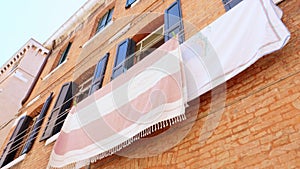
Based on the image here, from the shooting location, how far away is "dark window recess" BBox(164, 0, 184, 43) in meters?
4.64

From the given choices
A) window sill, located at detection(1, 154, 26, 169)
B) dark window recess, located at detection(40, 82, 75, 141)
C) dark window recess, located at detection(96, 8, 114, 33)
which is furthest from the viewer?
dark window recess, located at detection(96, 8, 114, 33)

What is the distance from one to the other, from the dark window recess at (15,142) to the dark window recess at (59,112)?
1.80m

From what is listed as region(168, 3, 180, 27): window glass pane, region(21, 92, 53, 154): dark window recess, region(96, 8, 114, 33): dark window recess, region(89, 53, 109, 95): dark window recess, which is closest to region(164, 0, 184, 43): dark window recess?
region(168, 3, 180, 27): window glass pane

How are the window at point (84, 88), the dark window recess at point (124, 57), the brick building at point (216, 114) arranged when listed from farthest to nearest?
the window at point (84, 88) → the dark window recess at point (124, 57) → the brick building at point (216, 114)

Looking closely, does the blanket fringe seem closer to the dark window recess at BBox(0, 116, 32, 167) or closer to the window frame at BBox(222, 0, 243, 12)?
the window frame at BBox(222, 0, 243, 12)

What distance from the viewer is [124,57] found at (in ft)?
18.1

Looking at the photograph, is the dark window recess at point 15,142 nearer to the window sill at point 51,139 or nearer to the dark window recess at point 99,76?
the window sill at point 51,139

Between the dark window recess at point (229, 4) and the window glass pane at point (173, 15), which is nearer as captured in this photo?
the dark window recess at point (229, 4)

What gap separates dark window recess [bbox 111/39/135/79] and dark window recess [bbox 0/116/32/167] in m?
4.17

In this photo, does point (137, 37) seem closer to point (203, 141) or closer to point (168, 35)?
point (168, 35)

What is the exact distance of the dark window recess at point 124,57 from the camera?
5.29 m

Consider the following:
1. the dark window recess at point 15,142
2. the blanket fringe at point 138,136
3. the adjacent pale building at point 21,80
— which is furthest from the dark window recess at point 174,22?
the adjacent pale building at point 21,80

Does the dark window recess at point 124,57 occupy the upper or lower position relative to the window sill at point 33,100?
lower

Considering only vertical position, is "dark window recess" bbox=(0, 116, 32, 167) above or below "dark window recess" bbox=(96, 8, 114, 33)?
below
